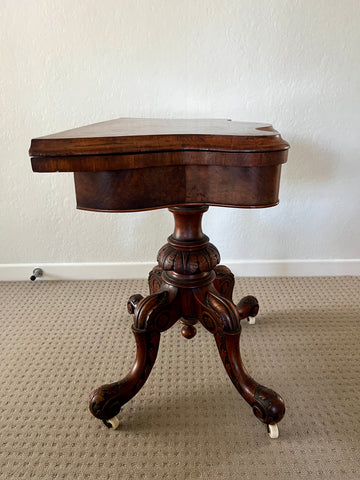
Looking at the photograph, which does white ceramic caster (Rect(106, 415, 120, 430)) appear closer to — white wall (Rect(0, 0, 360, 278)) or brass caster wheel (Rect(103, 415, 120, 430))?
brass caster wheel (Rect(103, 415, 120, 430))

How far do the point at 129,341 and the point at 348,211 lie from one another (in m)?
0.88

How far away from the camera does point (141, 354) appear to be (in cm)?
75

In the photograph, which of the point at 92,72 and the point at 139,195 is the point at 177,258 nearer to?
the point at 139,195

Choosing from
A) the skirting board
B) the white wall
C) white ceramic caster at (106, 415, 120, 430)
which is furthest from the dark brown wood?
the skirting board

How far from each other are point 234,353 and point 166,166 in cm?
41

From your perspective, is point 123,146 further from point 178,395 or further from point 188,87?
point 188,87

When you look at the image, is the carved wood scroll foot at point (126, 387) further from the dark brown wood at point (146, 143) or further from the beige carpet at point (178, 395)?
the dark brown wood at point (146, 143)

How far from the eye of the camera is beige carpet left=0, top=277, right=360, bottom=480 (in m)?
0.65

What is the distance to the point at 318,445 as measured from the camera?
68 centimetres

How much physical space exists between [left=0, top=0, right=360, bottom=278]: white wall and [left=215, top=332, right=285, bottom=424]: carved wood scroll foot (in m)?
0.61

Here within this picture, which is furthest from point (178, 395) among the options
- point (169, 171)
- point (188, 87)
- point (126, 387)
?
point (188, 87)

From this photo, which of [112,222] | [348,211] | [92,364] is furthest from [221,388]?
[348,211]

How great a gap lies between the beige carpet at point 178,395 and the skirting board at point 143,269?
0.42ft

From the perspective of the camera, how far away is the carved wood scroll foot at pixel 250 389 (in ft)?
2.23
